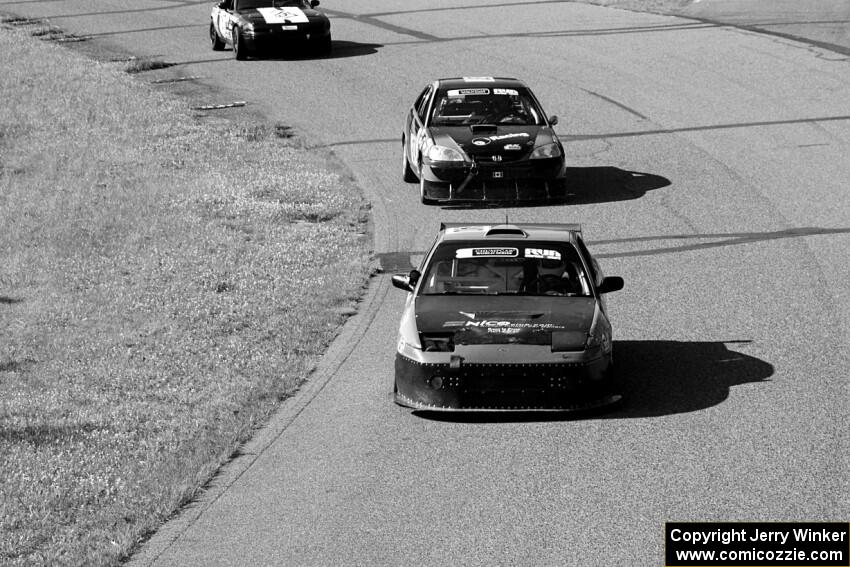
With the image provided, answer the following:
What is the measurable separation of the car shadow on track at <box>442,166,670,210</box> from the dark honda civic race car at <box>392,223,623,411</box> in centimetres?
701

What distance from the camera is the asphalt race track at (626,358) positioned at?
27.1 ft

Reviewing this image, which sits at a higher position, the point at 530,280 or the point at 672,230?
the point at 530,280

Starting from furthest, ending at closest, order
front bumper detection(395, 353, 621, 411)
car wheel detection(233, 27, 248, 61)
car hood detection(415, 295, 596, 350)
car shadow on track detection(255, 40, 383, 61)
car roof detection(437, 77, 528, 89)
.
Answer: car shadow on track detection(255, 40, 383, 61) < car wheel detection(233, 27, 248, 61) < car roof detection(437, 77, 528, 89) < car hood detection(415, 295, 596, 350) < front bumper detection(395, 353, 621, 411)

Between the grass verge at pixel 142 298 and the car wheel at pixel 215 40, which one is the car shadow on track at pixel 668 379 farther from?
the car wheel at pixel 215 40

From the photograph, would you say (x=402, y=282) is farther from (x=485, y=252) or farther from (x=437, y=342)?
(x=437, y=342)

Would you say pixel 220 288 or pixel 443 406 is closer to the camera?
pixel 443 406

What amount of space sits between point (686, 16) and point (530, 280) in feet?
82.0

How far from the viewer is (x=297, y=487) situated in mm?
9094

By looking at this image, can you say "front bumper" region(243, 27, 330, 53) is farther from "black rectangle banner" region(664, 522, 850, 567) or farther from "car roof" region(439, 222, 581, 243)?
"black rectangle banner" region(664, 522, 850, 567)

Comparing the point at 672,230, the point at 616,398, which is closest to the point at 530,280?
the point at 616,398

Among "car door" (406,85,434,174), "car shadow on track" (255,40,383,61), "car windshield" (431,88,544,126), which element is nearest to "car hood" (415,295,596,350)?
"car door" (406,85,434,174)

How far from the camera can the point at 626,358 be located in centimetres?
1189

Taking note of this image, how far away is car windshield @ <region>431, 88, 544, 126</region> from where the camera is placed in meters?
19.1

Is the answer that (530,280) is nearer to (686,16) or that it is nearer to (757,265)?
(757,265)
